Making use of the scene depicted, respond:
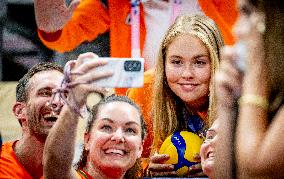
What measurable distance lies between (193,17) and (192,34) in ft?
0.51

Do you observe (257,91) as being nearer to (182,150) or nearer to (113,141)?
(113,141)

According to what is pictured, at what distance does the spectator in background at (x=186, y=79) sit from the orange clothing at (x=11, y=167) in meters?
0.62

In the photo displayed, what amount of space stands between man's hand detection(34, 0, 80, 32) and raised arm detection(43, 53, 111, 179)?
1799 millimetres

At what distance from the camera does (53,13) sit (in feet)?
11.5

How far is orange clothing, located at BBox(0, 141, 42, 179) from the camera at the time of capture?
2.47 metres

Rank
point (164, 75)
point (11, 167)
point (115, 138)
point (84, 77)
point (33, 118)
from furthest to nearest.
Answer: point (164, 75) → point (33, 118) → point (11, 167) → point (115, 138) → point (84, 77)

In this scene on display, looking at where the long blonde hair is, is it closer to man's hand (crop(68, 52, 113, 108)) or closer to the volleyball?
the volleyball

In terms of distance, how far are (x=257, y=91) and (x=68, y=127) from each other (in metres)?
0.56

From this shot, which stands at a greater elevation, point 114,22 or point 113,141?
point 114,22

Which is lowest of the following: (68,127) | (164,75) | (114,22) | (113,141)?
(113,141)

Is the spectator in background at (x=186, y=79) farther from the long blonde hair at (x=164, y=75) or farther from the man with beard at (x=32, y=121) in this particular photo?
the man with beard at (x=32, y=121)

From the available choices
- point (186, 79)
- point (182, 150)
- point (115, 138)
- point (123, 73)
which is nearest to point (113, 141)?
point (115, 138)

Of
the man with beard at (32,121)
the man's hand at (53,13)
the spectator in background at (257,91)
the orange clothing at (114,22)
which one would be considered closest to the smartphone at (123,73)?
the spectator in background at (257,91)

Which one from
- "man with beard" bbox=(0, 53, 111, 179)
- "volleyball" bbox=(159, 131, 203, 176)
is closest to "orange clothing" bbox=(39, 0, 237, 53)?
"man with beard" bbox=(0, 53, 111, 179)
